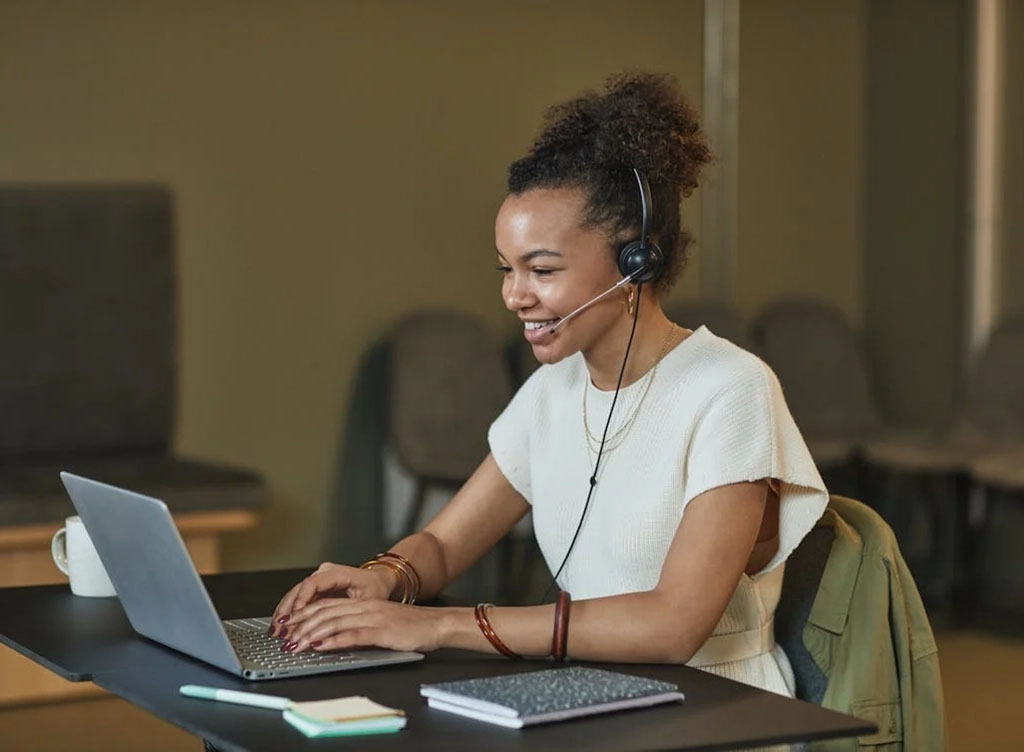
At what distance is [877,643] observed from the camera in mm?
2105

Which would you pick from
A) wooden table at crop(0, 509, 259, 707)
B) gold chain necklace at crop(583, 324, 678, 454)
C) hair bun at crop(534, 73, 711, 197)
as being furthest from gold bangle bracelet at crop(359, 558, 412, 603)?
wooden table at crop(0, 509, 259, 707)

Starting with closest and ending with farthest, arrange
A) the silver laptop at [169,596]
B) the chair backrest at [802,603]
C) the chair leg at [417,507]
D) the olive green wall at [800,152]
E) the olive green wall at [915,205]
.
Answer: the silver laptop at [169,596] < the chair backrest at [802,603] < the chair leg at [417,507] < the olive green wall at [915,205] < the olive green wall at [800,152]

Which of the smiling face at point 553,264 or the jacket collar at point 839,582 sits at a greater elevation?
the smiling face at point 553,264

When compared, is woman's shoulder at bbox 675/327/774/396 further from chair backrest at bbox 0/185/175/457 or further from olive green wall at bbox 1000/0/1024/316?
olive green wall at bbox 1000/0/1024/316

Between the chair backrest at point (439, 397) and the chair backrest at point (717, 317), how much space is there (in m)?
0.61

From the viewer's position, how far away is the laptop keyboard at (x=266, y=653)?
1865mm

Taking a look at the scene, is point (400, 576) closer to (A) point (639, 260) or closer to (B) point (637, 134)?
(A) point (639, 260)

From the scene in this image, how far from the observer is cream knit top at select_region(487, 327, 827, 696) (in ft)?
6.85

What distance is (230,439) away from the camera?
4148mm

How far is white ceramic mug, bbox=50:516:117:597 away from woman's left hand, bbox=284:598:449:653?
0.49m

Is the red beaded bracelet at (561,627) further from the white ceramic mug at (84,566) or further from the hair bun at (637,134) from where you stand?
the white ceramic mug at (84,566)

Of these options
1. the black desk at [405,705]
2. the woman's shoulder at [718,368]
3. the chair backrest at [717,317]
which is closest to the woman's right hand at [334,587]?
the black desk at [405,705]

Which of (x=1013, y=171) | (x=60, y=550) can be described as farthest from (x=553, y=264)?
(x=1013, y=171)

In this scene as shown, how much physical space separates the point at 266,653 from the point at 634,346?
64cm
